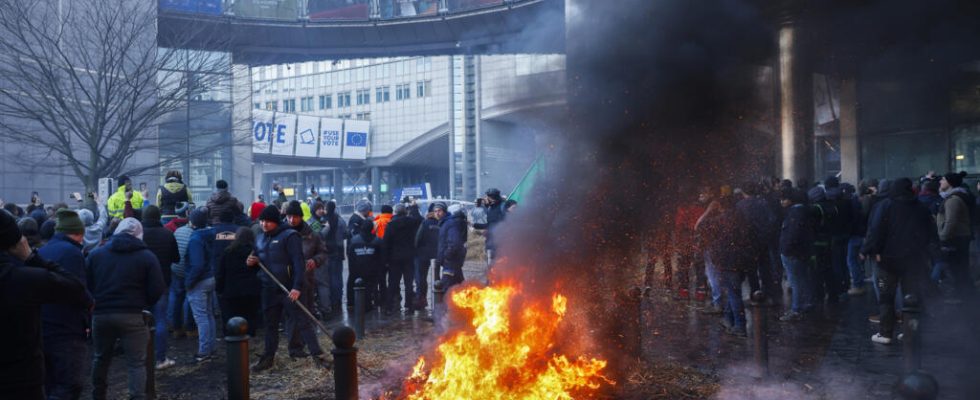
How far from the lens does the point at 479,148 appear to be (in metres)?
26.6

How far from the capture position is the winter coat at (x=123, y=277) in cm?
520

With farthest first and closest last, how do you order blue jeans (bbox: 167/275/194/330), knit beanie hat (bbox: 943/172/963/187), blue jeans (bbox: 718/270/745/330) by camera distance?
knit beanie hat (bbox: 943/172/963/187) < blue jeans (bbox: 167/275/194/330) < blue jeans (bbox: 718/270/745/330)

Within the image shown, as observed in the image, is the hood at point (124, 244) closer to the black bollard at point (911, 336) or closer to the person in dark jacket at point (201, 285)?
the person in dark jacket at point (201, 285)

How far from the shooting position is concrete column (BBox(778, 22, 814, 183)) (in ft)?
27.4

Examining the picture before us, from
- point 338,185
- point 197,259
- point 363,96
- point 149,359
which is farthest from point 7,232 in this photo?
point 338,185

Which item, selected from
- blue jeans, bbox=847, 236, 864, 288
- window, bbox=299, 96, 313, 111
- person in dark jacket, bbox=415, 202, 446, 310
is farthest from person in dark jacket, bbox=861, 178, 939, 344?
window, bbox=299, 96, 313, 111

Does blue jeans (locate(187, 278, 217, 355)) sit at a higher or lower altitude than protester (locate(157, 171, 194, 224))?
lower

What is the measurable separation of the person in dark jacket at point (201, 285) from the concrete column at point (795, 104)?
6.76 meters

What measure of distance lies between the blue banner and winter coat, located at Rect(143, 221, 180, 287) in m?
13.6

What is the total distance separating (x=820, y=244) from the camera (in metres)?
9.36

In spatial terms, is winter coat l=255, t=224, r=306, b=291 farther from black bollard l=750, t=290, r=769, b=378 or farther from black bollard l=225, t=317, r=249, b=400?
black bollard l=750, t=290, r=769, b=378

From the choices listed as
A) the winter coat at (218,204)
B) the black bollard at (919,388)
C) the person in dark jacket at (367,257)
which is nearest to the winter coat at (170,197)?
the winter coat at (218,204)

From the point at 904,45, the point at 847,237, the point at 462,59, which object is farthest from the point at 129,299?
the point at 462,59

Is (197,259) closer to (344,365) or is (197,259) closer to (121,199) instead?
(344,365)
